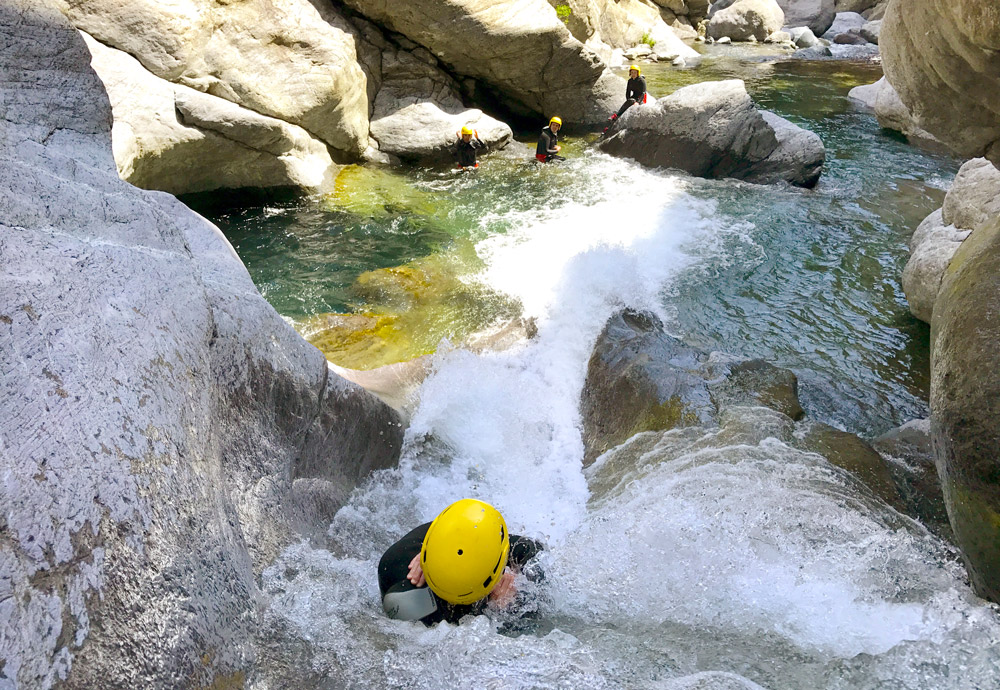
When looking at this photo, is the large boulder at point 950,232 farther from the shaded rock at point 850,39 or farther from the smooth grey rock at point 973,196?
the shaded rock at point 850,39

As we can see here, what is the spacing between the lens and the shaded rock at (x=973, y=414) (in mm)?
3023

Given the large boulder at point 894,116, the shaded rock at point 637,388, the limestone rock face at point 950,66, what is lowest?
the large boulder at point 894,116

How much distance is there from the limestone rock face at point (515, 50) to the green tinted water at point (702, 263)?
4.69 feet

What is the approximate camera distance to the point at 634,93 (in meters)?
12.5

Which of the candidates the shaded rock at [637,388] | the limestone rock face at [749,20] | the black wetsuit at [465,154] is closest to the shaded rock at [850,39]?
the limestone rock face at [749,20]

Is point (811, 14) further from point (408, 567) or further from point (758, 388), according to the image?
point (408, 567)

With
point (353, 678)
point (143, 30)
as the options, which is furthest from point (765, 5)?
point (353, 678)

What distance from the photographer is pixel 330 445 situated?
3562 mm

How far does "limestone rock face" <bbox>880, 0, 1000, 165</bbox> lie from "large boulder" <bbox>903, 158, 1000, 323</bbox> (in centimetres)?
257

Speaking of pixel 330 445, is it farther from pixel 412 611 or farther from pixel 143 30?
pixel 143 30

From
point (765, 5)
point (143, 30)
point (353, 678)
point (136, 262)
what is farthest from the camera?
point (765, 5)

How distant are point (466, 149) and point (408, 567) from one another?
355 inches

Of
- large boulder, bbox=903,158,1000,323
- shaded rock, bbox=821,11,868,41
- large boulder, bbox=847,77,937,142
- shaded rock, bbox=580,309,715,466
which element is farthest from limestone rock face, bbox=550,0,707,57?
shaded rock, bbox=580,309,715,466

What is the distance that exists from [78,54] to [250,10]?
6720mm
